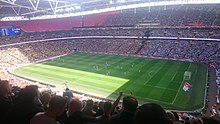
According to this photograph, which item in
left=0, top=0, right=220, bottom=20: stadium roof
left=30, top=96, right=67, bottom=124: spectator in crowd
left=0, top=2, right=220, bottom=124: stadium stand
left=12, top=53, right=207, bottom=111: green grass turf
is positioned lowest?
left=12, top=53, right=207, bottom=111: green grass turf

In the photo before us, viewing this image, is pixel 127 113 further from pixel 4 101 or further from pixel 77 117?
pixel 4 101

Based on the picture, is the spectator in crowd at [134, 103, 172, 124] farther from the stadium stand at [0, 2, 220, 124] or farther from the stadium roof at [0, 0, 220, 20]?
the stadium roof at [0, 0, 220, 20]

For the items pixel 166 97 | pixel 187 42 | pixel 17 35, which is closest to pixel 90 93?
pixel 166 97

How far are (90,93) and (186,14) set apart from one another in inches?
1855

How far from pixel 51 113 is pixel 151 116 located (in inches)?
78.5

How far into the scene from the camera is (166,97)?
90.2 feet

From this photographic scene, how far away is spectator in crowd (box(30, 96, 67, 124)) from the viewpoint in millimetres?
3668

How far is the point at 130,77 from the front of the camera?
36312 millimetres

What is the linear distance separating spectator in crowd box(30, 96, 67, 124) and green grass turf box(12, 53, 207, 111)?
22651 millimetres

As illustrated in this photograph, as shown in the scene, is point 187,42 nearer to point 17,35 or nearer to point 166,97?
point 166,97

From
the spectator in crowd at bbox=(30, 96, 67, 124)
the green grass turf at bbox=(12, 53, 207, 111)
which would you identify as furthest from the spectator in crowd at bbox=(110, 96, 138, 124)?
the green grass turf at bbox=(12, 53, 207, 111)

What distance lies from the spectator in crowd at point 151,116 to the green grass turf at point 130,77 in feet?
77.0

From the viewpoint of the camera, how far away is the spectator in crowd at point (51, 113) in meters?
3.67

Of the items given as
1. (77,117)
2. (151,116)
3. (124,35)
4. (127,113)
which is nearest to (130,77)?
(77,117)
